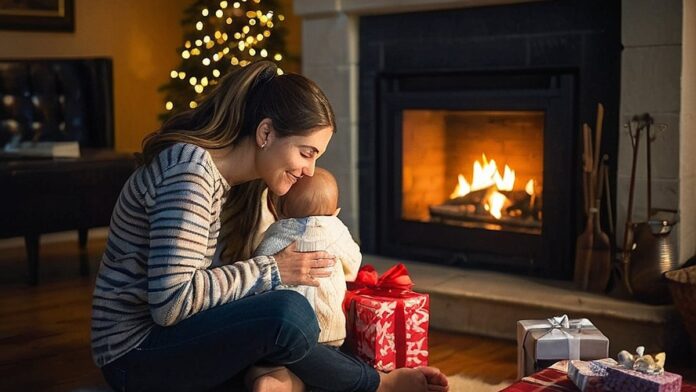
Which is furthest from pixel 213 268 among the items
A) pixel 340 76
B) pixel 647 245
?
pixel 340 76

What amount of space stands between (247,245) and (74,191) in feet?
6.15

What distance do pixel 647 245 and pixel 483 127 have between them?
0.83m

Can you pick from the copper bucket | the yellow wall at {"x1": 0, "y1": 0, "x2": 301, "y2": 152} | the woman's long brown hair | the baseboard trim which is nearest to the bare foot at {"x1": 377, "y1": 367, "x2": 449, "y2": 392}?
the woman's long brown hair

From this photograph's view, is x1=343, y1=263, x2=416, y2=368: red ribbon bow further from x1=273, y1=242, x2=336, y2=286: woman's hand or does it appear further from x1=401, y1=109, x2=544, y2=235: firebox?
x1=401, y1=109, x2=544, y2=235: firebox

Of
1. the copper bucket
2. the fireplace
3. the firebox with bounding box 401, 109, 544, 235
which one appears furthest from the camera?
the firebox with bounding box 401, 109, 544, 235

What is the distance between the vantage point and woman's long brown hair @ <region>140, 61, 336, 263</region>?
2129 millimetres

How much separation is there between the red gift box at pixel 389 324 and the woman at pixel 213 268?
424 millimetres

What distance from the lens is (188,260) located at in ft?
6.60

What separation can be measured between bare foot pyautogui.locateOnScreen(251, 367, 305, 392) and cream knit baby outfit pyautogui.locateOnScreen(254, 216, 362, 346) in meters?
0.23

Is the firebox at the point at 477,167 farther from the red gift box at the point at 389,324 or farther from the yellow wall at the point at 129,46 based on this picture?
the yellow wall at the point at 129,46

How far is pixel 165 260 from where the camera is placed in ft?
6.55

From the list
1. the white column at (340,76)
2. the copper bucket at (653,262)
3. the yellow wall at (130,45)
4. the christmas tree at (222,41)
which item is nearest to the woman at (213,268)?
the copper bucket at (653,262)

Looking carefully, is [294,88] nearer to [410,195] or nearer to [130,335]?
[130,335]

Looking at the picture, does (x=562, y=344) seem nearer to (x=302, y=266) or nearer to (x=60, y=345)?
(x=302, y=266)
